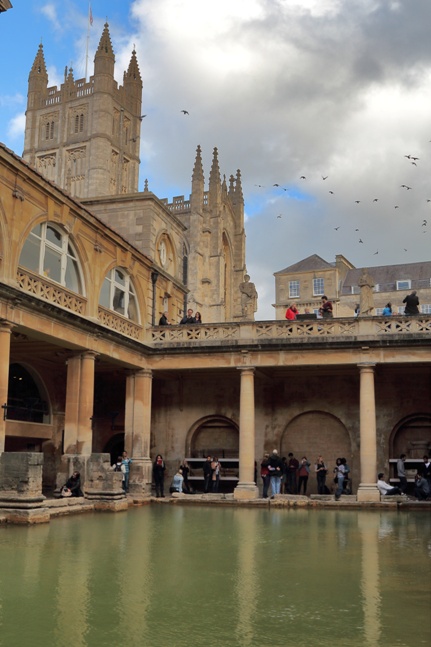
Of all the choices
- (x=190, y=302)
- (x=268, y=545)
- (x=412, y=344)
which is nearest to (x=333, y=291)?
(x=190, y=302)

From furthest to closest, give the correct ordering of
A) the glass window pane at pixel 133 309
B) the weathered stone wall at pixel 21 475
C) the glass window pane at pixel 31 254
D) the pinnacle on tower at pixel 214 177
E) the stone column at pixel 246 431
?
the pinnacle on tower at pixel 214 177
the glass window pane at pixel 133 309
the stone column at pixel 246 431
the glass window pane at pixel 31 254
the weathered stone wall at pixel 21 475

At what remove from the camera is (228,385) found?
28516mm

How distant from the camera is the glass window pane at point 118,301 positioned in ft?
80.0

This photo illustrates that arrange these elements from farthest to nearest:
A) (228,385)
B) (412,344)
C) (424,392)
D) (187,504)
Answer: (228,385)
(424,392)
(412,344)
(187,504)

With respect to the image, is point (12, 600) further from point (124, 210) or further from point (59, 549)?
point (124, 210)

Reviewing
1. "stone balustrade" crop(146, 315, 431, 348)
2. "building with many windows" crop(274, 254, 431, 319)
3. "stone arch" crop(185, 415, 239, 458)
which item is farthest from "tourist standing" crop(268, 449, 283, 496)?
"building with many windows" crop(274, 254, 431, 319)

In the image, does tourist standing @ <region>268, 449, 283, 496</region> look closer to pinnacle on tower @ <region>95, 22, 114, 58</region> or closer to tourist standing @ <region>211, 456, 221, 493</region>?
tourist standing @ <region>211, 456, 221, 493</region>

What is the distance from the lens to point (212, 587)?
7.81 meters

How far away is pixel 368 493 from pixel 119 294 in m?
10.7

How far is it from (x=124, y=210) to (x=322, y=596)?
76.5 ft

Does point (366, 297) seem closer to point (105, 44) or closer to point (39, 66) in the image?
point (105, 44)

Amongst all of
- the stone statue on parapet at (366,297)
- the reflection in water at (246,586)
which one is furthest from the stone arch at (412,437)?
→ the reflection in water at (246,586)

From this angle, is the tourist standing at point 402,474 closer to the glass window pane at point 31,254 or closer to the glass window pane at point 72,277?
the glass window pane at point 72,277

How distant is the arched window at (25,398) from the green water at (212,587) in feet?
36.7
